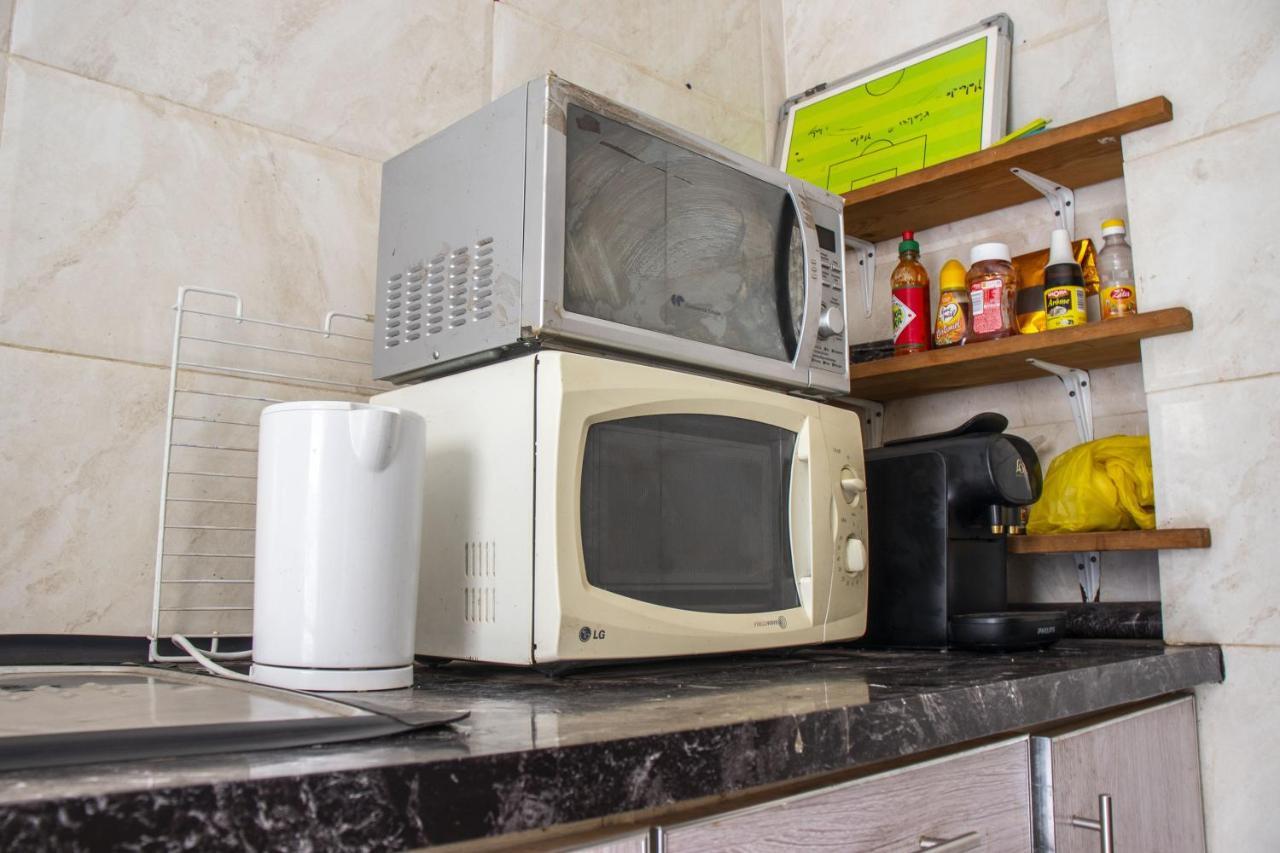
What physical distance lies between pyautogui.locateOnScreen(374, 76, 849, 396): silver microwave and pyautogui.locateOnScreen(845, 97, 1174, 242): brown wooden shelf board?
438 millimetres

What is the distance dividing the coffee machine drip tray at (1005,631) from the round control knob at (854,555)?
0.16m

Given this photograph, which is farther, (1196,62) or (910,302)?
(910,302)

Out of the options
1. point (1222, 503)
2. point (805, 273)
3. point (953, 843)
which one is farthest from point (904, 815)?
point (1222, 503)

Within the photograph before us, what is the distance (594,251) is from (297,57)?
609 mm

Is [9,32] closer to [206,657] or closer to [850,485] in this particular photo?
[206,657]

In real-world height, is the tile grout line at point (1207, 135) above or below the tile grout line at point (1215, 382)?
above

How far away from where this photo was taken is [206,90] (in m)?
1.21

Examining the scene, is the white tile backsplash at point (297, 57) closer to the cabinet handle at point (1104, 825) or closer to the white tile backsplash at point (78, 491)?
the white tile backsplash at point (78, 491)

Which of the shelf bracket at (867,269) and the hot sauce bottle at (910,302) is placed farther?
the shelf bracket at (867,269)

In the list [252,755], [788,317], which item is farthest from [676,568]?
[252,755]

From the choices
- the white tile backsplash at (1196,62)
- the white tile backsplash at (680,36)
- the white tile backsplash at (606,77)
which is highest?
the white tile backsplash at (680,36)

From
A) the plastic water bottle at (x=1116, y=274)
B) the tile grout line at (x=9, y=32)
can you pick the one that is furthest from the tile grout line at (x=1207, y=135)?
the tile grout line at (x=9, y=32)

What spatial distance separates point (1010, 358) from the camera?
1.49m

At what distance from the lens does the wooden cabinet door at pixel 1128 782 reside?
3.00ft
